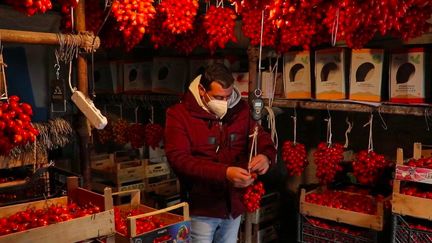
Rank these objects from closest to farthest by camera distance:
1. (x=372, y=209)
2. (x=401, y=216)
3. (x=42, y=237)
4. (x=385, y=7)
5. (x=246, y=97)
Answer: (x=42, y=237), (x=385, y=7), (x=401, y=216), (x=372, y=209), (x=246, y=97)

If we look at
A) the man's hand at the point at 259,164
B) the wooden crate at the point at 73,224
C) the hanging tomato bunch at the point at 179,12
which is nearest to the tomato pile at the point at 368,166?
the man's hand at the point at 259,164

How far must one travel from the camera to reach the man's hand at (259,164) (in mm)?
2396

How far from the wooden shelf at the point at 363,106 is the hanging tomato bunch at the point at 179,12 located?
44.9 inches

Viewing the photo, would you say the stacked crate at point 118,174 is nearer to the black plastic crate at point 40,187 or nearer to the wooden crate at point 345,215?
the black plastic crate at point 40,187

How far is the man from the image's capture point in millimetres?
2486

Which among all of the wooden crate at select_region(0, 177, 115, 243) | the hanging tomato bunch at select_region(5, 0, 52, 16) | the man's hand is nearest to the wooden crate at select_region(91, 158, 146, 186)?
the wooden crate at select_region(0, 177, 115, 243)

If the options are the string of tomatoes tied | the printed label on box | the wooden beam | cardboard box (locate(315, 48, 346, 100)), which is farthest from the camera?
cardboard box (locate(315, 48, 346, 100))

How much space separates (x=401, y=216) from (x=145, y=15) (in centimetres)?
214

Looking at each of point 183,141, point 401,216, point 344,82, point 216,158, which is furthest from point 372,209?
point 183,141

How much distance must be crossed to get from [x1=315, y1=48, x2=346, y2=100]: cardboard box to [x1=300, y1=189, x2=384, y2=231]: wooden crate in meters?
0.83

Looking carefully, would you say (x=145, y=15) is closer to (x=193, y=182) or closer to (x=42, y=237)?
(x=193, y=182)

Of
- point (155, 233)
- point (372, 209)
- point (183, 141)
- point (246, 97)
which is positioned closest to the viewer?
point (155, 233)

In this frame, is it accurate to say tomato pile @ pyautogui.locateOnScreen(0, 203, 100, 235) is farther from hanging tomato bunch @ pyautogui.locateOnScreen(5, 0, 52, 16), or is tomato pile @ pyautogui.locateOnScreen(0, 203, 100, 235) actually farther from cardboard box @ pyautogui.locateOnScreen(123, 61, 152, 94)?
cardboard box @ pyautogui.locateOnScreen(123, 61, 152, 94)

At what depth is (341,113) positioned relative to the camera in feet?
12.7
